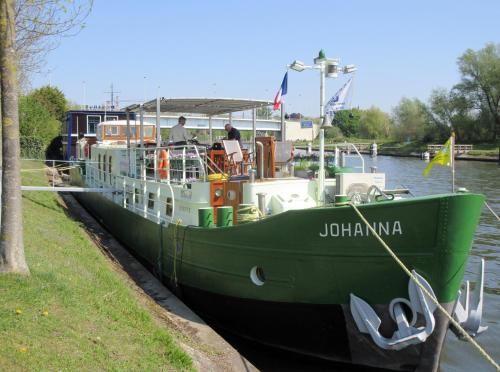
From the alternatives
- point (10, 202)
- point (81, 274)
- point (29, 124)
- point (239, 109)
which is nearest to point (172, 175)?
point (239, 109)

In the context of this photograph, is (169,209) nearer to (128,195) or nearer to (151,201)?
(151,201)

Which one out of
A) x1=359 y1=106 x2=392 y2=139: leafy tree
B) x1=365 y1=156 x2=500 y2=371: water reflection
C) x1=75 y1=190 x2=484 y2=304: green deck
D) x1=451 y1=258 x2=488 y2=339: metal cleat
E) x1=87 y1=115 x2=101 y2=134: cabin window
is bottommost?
x1=365 y1=156 x2=500 y2=371: water reflection

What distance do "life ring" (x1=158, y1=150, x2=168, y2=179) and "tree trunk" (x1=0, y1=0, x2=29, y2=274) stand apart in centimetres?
442

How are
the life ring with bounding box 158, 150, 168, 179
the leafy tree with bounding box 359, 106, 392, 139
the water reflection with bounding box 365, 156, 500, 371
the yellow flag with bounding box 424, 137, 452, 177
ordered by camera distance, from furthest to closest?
the leafy tree with bounding box 359, 106, 392, 139 → the life ring with bounding box 158, 150, 168, 179 → the water reflection with bounding box 365, 156, 500, 371 → the yellow flag with bounding box 424, 137, 452, 177

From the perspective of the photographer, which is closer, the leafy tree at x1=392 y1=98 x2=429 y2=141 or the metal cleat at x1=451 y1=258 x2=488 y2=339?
the metal cleat at x1=451 y1=258 x2=488 y2=339

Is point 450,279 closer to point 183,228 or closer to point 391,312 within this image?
→ point 391,312

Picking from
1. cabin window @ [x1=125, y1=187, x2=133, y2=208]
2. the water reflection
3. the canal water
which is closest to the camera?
the canal water

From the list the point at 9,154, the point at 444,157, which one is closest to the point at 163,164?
the point at 9,154

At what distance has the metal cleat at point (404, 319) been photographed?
19.9 feet

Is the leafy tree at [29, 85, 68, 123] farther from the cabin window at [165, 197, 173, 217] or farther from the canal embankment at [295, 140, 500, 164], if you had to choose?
the cabin window at [165, 197, 173, 217]

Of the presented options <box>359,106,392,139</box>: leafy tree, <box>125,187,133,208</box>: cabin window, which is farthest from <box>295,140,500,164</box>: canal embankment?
<box>125,187,133,208</box>: cabin window

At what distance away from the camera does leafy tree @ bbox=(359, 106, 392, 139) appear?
11075cm

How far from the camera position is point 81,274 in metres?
7.66

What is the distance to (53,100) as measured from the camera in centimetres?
5853
